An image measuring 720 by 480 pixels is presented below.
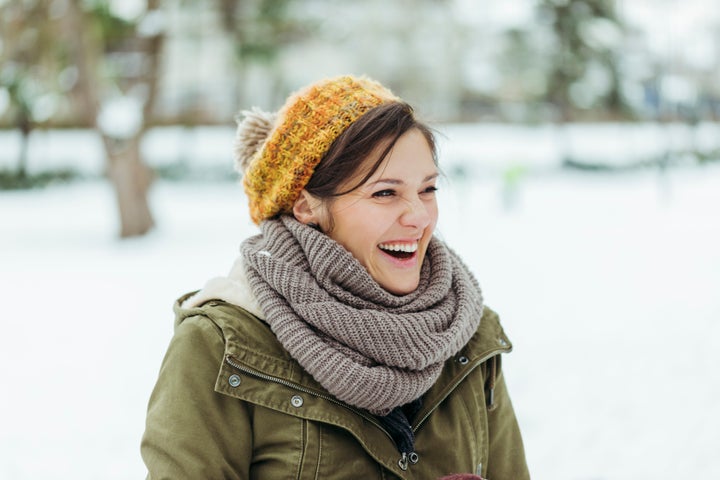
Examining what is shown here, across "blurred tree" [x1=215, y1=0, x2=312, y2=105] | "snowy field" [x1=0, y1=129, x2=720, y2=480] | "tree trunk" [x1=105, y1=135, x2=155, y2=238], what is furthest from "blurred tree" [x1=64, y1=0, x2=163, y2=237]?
"blurred tree" [x1=215, y1=0, x2=312, y2=105]

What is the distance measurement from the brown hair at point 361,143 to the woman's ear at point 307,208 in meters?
0.04

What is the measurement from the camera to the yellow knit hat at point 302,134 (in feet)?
4.75

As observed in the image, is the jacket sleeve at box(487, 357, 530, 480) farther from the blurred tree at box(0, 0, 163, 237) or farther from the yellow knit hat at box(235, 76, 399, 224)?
the blurred tree at box(0, 0, 163, 237)

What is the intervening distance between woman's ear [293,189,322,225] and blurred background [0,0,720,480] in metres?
0.28

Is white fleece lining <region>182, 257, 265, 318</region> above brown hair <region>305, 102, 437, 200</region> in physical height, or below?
below

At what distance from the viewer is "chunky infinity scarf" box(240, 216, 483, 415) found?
136 centimetres

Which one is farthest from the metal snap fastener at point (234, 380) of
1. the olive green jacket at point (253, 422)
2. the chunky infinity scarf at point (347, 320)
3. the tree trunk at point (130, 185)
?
the tree trunk at point (130, 185)

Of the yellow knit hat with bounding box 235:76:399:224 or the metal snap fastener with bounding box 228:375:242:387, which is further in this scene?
the yellow knit hat with bounding box 235:76:399:224

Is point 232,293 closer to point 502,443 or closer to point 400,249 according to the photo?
point 400,249

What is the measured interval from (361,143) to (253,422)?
547 millimetres

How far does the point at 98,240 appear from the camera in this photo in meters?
11.0

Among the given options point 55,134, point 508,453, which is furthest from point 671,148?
point 508,453

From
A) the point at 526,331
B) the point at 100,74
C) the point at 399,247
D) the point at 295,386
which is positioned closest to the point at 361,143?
the point at 399,247

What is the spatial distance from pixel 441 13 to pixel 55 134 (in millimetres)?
12416
